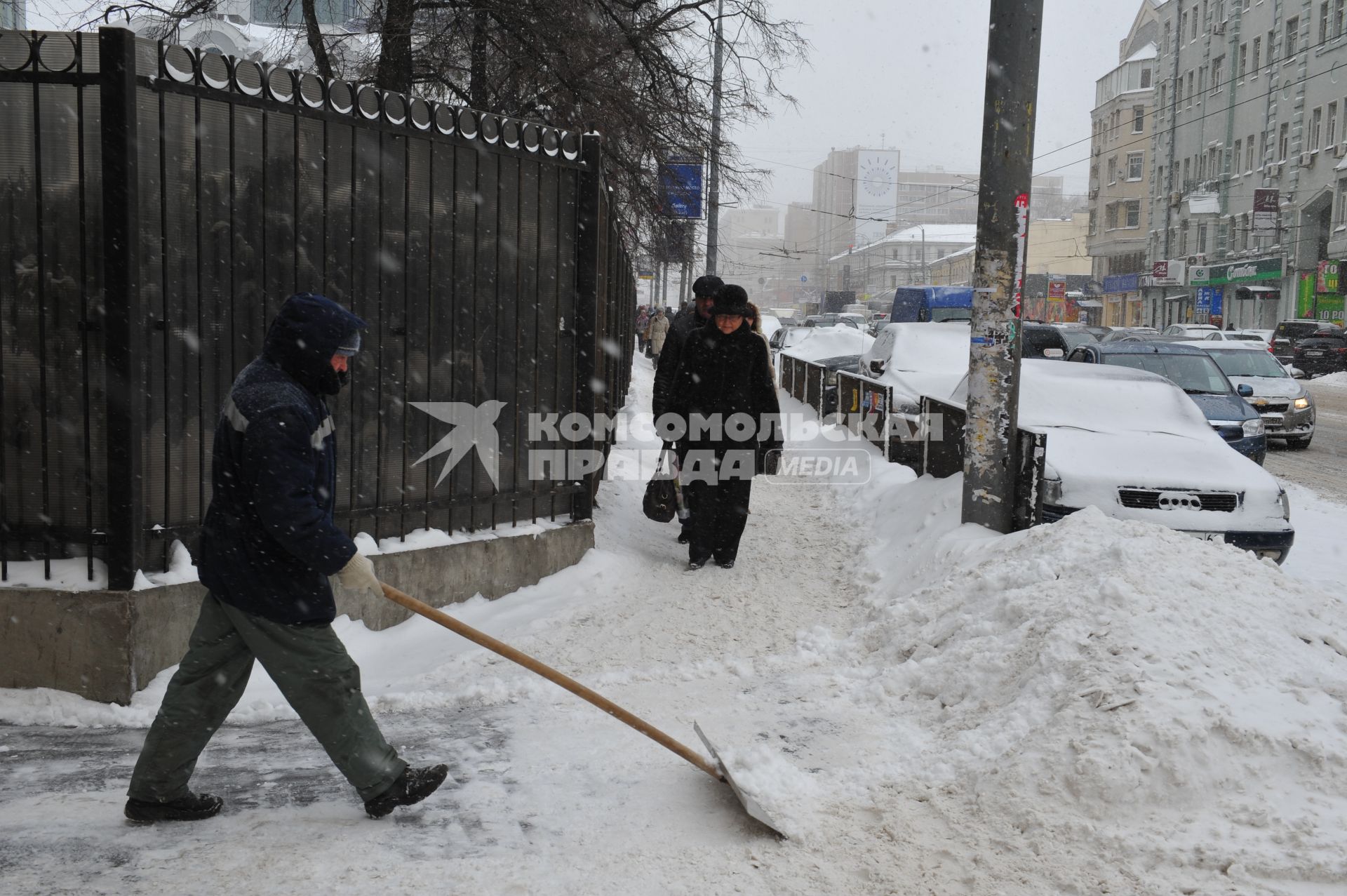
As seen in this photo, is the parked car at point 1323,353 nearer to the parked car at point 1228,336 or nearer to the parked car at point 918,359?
the parked car at point 1228,336

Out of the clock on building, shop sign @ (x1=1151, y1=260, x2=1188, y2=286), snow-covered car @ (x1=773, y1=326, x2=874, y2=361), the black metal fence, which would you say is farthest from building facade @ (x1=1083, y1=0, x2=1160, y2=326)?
the black metal fence

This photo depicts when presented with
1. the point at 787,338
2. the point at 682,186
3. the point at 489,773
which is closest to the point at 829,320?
the point at 787,338

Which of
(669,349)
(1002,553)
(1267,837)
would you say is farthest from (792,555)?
(1267,837)

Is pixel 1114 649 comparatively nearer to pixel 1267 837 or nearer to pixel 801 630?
pixel 1267 837

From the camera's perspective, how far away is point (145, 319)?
485 cm

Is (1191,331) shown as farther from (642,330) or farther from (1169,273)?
(1169,273)

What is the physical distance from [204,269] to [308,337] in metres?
1.93

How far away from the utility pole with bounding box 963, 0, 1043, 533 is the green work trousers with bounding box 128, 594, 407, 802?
453 cm

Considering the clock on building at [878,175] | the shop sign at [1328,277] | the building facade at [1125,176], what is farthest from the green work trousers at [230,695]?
the clock on building at [878,175]

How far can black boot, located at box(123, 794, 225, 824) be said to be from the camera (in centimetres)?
365

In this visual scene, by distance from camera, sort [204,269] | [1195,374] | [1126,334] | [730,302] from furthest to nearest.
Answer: [1126,334] < [1195,374] < [730,302] < [204,269]

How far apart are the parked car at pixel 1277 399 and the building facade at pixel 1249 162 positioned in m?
28.8

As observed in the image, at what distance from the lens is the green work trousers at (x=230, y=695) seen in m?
3.57

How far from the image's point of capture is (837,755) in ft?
14.6
